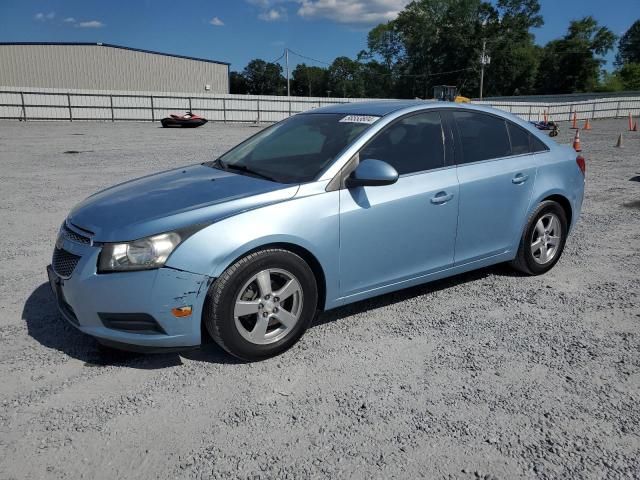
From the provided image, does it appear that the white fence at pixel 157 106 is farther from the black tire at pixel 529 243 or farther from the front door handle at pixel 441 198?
the front door handle at pixel 441 198

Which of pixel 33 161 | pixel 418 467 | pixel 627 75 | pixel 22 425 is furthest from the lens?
pixel 627 75

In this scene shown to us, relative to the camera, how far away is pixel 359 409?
284cm

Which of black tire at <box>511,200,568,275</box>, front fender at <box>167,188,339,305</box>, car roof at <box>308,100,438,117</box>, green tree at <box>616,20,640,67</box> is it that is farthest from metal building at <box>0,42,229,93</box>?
green tree at <box>616,20,640,67</box>

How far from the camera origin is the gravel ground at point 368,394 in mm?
2441

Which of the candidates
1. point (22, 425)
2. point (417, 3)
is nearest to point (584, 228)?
point (22, 425)

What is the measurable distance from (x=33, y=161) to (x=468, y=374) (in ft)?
39.5

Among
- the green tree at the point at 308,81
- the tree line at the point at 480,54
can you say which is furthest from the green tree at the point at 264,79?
the tree line at the point at 480,54

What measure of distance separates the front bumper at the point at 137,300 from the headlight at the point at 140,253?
0.04m

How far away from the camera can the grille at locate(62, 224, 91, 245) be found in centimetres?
313

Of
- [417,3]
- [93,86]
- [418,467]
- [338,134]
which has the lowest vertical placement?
[418,467]

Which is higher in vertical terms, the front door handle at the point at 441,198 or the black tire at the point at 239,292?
the front door handle at the point at 441,198

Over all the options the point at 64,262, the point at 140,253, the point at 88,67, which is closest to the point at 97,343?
the point at 64,262

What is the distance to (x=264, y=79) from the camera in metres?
115

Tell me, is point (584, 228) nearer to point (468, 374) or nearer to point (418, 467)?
point (468, 374)
